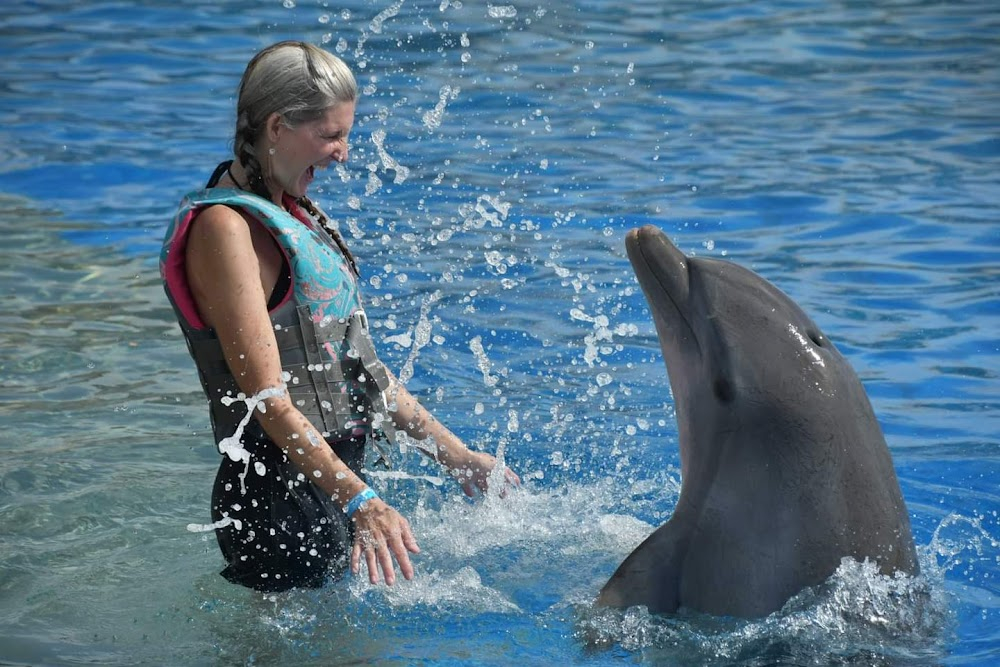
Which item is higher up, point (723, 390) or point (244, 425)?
point (723, 390)

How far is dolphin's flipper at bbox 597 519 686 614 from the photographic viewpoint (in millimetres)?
3912

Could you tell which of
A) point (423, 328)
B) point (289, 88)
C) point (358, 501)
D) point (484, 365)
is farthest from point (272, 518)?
point (423, 328)

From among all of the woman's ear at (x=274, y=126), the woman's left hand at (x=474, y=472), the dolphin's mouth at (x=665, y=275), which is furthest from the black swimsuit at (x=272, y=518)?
the dolphin's mouth at (x=665, y=275)

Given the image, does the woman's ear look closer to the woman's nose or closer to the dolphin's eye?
the woman's nose

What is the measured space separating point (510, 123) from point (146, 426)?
6.24 m

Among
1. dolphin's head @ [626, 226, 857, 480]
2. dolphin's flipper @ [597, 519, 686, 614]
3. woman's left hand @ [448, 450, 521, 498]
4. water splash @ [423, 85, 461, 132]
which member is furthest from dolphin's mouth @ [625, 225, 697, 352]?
water splash @ [423, 85, 461, 132]

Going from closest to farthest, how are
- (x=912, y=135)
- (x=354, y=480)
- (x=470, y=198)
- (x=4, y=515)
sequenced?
(x=354, y=480), (x=4, y=515), (x=470, y=198), (x=912, y=135)

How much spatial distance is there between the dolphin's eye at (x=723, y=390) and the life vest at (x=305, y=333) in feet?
3.42

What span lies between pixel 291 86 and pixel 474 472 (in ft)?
5.03

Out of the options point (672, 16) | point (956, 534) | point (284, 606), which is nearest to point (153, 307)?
point (284, 606)

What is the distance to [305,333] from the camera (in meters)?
4.04

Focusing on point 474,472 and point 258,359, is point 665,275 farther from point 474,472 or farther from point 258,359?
point 258,359

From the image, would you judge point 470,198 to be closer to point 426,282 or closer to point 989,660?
point 426,282

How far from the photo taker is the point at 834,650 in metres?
3.79
